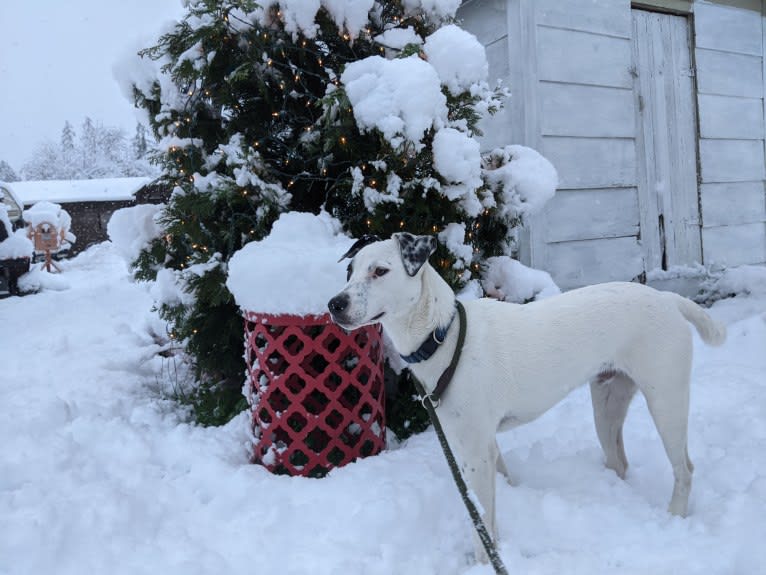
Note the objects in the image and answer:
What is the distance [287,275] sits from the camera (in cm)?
296

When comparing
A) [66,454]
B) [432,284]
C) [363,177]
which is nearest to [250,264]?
[363,177]

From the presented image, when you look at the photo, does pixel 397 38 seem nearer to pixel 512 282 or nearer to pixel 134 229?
pixel 512 282

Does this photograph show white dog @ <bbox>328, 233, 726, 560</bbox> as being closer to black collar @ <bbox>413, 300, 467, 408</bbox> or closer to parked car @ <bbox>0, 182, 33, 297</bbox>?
black collar @ <bbox>413, 300, 467, 408</bbox>

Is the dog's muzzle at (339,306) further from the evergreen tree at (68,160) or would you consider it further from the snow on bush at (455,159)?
the evergreen tree at (68,160)

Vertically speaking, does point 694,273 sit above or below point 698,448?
above

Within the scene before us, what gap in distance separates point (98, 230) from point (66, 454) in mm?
33298

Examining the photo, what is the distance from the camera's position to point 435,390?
2.32 meters

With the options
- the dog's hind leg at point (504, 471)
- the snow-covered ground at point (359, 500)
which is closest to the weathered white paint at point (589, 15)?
the snow-covered ground at point (359, 500)

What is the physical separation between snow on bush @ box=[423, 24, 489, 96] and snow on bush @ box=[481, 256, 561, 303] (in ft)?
4.37

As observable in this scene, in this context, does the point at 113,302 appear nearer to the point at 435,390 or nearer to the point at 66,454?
the point at 66,454

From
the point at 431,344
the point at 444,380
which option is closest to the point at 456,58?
the point at 431,344

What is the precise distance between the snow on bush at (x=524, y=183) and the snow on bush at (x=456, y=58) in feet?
2.53

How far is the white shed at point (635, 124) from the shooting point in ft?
17.5

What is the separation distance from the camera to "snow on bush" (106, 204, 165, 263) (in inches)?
162
